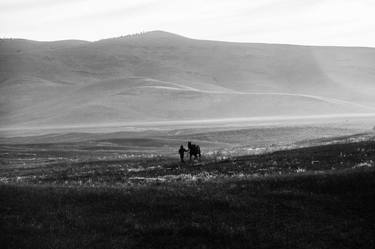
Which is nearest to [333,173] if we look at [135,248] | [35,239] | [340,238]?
[340,238]

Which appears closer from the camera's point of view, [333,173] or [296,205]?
[296,205]

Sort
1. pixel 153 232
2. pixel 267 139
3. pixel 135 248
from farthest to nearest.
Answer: pixel 267 139
pixel 153 232
pixel 135 248

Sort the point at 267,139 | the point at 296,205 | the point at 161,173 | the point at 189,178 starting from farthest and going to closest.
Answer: the point at 267,139 < the point at 161,173 < the point at 189,178 < the point at 296,205

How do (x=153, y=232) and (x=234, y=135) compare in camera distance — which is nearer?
(x=153, y=232)

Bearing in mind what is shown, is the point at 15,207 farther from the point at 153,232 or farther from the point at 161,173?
the point at 161,173

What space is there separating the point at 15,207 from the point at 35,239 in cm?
477

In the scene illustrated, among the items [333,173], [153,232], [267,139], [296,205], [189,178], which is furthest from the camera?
[267,139]

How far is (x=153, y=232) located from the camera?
2217cm

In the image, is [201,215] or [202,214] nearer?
[201,215]

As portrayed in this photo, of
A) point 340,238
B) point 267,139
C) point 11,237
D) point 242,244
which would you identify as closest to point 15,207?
point 11,237

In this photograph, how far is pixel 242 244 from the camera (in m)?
20.8

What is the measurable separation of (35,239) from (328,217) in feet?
38.6

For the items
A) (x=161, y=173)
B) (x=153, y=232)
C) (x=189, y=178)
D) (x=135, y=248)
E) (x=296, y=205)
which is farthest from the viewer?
(x=161, y=173)

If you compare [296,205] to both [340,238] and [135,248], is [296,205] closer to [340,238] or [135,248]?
[340,238]
